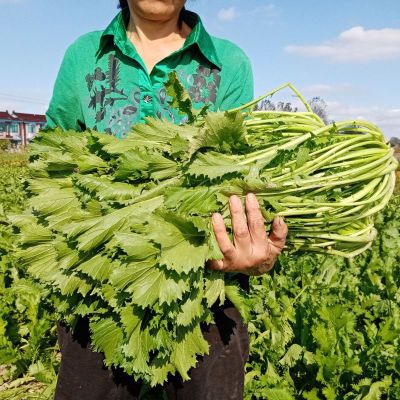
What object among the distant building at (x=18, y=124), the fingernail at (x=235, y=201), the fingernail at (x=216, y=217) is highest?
the distant building at (x=18, y=124)

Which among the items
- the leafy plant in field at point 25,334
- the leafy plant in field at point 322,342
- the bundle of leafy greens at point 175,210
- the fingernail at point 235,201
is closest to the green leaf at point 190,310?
the bundle of leafy greens at point 175,210

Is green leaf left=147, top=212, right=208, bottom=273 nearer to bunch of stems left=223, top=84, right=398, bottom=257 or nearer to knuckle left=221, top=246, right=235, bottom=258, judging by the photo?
knuckle left=221, top=246, right=235, bottom=258

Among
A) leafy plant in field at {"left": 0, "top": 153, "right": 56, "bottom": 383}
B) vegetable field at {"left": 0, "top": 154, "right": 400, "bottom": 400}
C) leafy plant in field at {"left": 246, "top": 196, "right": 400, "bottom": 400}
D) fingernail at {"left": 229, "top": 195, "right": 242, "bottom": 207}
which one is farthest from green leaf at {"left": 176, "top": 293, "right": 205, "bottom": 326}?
leafy plant in field at {"left": 0, "top": 153, "right": 56, "bottom": 383}

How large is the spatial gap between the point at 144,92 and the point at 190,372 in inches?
59.7

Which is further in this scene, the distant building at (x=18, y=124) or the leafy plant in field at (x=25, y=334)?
the distant building at (x=18, y=124)

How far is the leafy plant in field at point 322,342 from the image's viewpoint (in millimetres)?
3721

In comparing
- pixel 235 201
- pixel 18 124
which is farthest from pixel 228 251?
pixel 18 124

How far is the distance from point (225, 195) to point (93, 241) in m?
0.59

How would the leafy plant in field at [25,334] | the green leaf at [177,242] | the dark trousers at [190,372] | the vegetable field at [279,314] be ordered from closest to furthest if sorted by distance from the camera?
the green leaf at [177,242]
the vegetable field at [279,314]
the dark trousers at [190,372]
the leafy plant in field at [25,334]

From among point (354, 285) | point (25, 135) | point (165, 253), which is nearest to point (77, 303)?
point (165, 253)

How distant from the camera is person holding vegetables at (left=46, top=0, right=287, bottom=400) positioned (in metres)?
2.58

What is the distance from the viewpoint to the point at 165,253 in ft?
6.69

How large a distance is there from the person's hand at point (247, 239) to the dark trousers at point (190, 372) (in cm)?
41

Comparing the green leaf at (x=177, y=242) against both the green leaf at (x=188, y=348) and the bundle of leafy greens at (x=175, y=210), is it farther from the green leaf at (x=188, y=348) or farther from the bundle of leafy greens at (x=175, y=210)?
the green leaf at (x=188, y=348)
